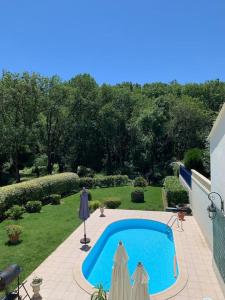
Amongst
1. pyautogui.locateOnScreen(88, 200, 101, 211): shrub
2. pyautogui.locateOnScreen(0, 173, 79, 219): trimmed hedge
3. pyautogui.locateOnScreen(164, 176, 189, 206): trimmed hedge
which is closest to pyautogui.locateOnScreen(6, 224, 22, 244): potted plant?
pyautogui.locateOnScreen(0, 173, 79, 219): trimmed hedge

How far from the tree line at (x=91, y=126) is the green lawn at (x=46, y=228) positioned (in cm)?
1004

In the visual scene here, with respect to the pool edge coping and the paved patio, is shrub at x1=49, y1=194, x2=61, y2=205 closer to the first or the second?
the paved patio

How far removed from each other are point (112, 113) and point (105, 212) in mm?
18795

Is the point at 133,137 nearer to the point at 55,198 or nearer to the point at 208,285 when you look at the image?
the point at 55,198

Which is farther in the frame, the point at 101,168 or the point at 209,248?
the point at 101,168

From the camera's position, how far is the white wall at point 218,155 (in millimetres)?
8336

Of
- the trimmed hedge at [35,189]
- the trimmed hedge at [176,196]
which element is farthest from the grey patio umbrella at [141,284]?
the trimmed hedge at [176,196]

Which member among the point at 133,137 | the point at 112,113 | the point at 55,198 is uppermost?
the point at 112,113

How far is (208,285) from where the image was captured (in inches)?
370

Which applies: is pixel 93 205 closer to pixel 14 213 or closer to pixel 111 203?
pixel 111 203

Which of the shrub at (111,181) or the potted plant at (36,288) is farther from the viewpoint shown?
the shrub at (111,181)

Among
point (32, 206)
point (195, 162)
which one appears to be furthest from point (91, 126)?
point (32, 206)

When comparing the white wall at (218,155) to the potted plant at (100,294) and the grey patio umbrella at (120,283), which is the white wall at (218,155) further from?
the potted plant at (100,294)

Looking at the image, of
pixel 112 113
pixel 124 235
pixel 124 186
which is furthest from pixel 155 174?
pixel 124 235
